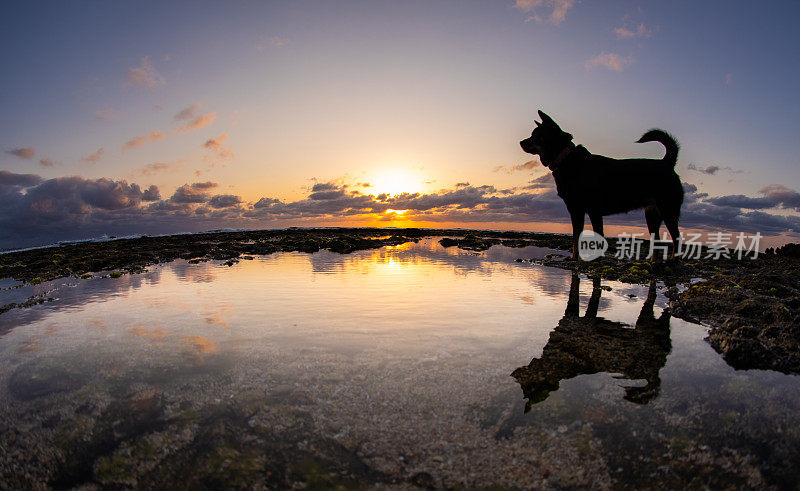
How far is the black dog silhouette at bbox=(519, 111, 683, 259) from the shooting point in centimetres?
1025

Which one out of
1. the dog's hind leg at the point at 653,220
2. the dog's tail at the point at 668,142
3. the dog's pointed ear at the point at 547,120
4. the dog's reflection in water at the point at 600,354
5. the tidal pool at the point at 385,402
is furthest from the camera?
the dog's hind leg at the point at 653,220

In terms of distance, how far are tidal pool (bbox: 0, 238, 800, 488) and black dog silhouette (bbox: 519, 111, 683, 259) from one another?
208 inches

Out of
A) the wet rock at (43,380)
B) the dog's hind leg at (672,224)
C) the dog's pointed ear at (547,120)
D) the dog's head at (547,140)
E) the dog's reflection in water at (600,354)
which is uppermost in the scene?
the dog's pointed ear at (547,120)

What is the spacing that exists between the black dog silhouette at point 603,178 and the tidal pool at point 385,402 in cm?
528

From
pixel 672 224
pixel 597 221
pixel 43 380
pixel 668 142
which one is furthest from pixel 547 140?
pixel 43 380

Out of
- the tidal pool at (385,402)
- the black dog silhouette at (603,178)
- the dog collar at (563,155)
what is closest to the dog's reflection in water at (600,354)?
the tidal pool at (385,402)

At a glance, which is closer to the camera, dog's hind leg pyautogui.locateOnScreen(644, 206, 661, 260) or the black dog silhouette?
the black dog silhouette

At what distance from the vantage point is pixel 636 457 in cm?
228

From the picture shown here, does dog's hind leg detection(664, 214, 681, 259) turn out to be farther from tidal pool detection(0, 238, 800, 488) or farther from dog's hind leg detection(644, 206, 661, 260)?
tidal pool detection(0, 238, 800, 488)

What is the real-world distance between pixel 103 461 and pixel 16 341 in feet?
13.1

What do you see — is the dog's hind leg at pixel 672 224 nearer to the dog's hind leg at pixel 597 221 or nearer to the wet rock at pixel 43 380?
the dog's hind leg at pixel 597 221

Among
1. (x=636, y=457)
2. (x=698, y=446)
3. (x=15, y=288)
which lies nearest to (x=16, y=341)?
(x=15, y=288)

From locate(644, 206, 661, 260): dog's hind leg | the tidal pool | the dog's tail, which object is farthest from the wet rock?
the dog's tail

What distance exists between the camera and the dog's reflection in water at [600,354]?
3285mm
